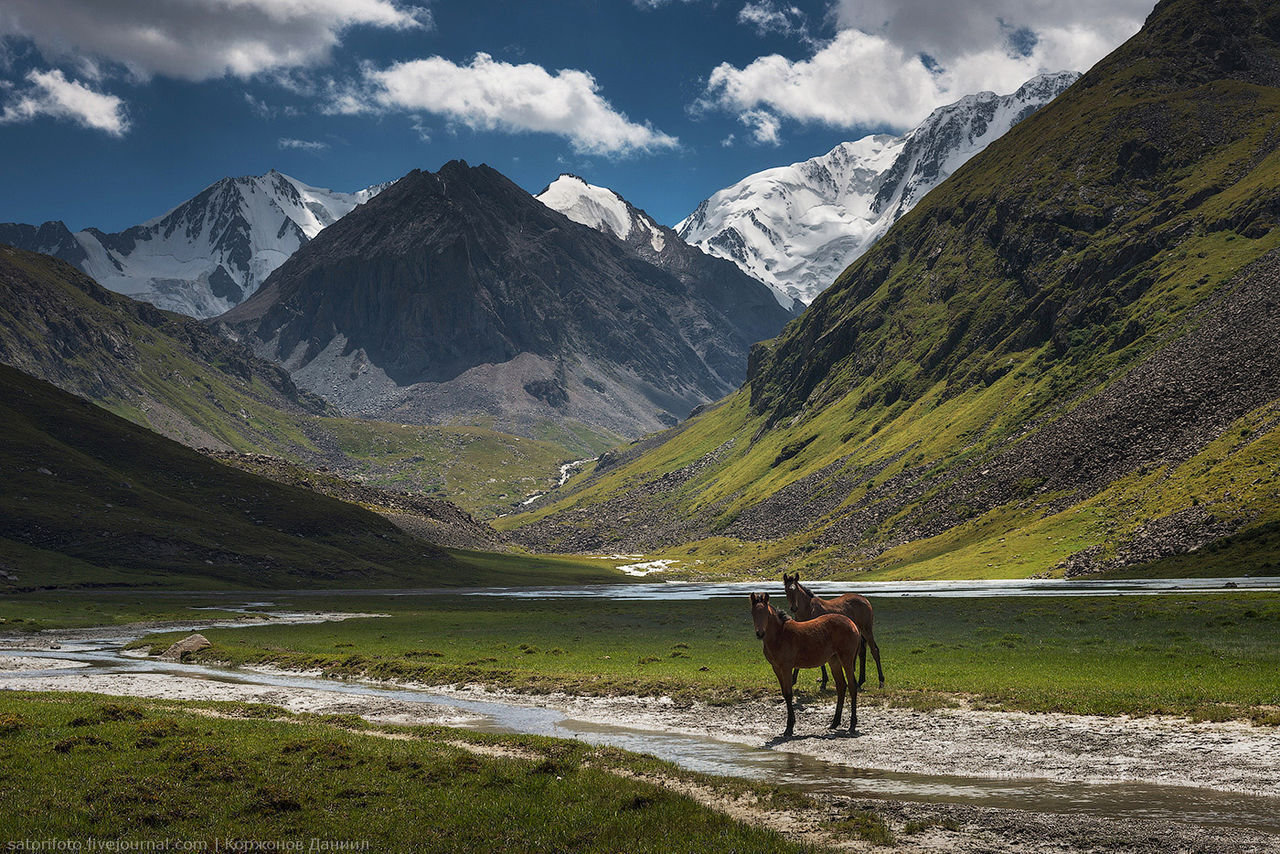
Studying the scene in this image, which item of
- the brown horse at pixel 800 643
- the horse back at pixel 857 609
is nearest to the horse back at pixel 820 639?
the brown horse at pixel 800 643

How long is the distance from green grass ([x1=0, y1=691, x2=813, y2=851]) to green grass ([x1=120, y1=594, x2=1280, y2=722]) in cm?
1592

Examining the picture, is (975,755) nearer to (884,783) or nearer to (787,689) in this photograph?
(884,783)

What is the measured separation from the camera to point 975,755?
27406 mm

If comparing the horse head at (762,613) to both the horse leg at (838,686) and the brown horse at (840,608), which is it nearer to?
the horse leg at (838,686)

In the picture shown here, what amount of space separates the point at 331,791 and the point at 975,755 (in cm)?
1996

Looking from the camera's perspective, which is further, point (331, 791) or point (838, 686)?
point (838, 686)

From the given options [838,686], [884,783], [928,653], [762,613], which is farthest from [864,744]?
[928,653]

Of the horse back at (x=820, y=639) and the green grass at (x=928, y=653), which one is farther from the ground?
the horse back at (x=820, y=639)

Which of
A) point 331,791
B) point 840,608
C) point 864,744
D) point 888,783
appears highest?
point 840,608

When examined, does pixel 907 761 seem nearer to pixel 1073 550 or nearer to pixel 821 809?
pixel 821 809

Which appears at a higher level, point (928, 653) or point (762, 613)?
point (762, 613)

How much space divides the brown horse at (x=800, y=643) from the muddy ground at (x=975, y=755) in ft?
5.67

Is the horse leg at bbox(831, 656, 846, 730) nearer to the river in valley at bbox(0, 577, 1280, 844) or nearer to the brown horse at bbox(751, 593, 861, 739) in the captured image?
the brown horse at bbox(751, 593, 861, 739)

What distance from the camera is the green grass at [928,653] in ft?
112
